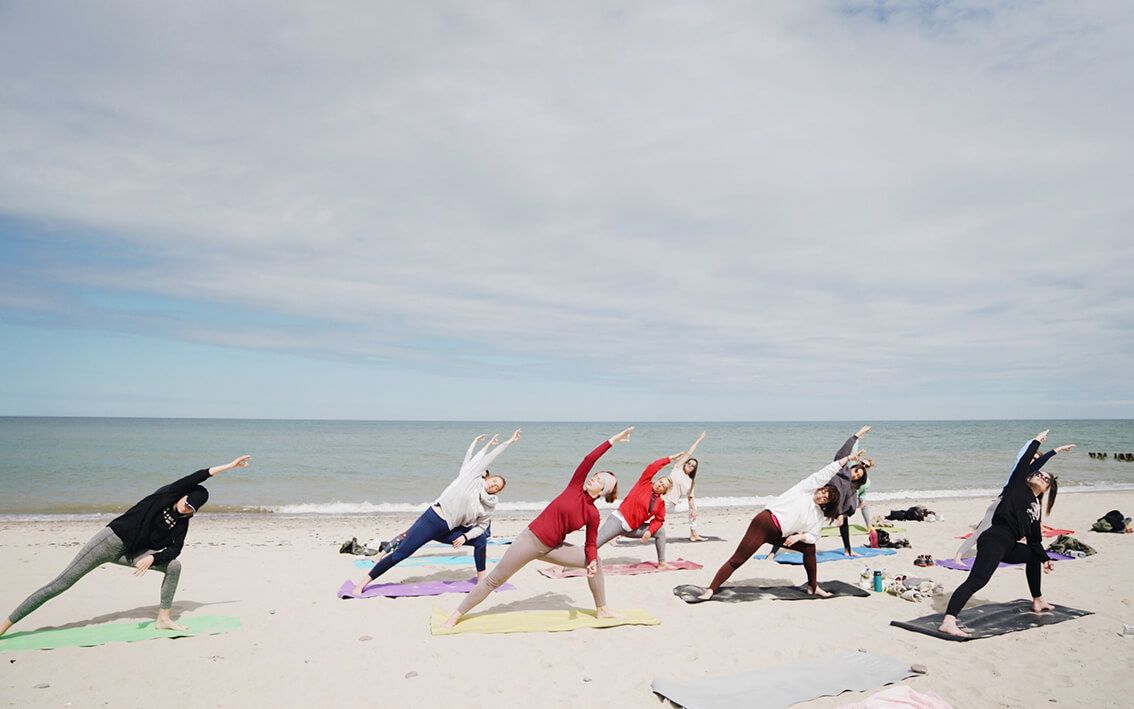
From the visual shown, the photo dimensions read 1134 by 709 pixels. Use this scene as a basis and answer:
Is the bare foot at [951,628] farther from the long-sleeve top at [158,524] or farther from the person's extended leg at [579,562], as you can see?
the long-sleeve top at [158,524]

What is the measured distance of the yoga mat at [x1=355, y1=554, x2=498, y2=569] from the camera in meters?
11.2

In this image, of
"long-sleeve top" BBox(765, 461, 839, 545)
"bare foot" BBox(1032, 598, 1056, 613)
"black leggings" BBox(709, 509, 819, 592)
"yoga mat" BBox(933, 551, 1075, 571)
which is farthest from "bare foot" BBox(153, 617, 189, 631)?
"yoga mat" BBox(933, 551, 1075, 571)

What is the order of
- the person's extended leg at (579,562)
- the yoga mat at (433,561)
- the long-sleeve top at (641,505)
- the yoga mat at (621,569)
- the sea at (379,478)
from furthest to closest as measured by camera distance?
the sea at (379,478)
the yoga mat at (433,561)
the yoga mat at (621,569)
the long-sleeve top at (641,505)
the person's extended leg at (579,562)

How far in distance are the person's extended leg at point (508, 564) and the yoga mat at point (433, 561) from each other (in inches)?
160

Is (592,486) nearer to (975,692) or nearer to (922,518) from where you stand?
(975,692)

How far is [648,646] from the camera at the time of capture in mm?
6914

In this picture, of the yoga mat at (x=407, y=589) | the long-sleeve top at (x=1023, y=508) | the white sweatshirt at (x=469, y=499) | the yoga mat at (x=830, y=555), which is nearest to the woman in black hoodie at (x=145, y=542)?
the yoga mat at (x=407, y=589)

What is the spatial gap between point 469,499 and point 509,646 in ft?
7.66

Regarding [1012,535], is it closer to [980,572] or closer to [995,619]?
[980,572]

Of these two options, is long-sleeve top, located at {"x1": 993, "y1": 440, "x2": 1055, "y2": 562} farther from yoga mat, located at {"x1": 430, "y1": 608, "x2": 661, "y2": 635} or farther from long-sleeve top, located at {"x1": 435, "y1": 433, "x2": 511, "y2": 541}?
long-sleeve top, located at {"x1": 435, "y1": 433, "x2": 511, "y2": 541}

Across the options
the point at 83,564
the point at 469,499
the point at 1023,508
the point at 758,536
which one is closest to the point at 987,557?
the point at 1023,508

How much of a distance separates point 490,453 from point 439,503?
1.31 meters

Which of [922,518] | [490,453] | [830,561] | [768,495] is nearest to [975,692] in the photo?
[490,453]

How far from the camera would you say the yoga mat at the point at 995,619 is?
7234 millimetres
